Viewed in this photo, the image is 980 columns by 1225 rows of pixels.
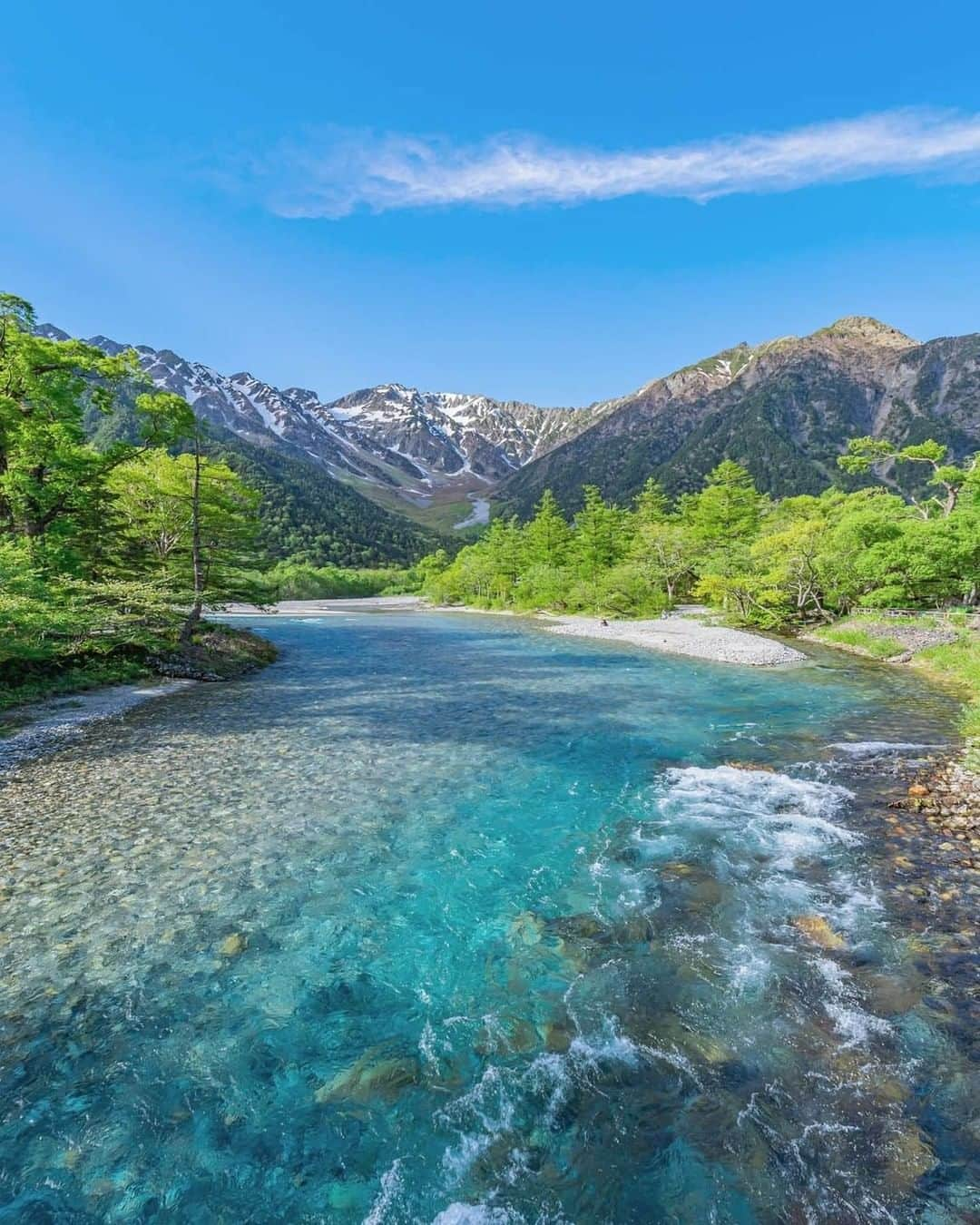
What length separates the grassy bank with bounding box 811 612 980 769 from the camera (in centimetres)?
1978

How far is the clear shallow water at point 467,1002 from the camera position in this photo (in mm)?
4164

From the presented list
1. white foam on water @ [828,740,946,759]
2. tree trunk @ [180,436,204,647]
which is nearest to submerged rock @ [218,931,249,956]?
white foam on water @ [828,740,946,759]

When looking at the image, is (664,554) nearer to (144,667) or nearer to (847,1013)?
(144,667)

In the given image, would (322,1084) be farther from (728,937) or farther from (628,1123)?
(728,937)

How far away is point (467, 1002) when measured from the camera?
6012 mm

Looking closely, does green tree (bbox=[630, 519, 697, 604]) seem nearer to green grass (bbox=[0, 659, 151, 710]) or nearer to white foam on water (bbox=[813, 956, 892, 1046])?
green grass (bbox=[0, 659, 151, 710])

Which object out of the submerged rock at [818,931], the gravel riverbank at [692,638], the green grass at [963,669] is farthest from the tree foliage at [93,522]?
the green grass at [963,669]

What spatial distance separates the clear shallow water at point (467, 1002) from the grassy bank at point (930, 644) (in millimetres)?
10906

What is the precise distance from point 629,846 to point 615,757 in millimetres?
4813

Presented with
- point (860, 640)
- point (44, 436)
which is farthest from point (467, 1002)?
point (860, 640)

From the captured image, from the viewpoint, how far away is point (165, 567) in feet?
84.9

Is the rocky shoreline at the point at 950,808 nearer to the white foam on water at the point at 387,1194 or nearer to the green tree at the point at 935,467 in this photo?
the white foam on water at the point at 387,1194

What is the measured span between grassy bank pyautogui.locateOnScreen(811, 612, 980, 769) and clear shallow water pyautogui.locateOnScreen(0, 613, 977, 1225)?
35.8 ft

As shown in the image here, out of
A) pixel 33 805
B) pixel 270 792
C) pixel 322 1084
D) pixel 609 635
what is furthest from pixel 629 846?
pixel 609 635
